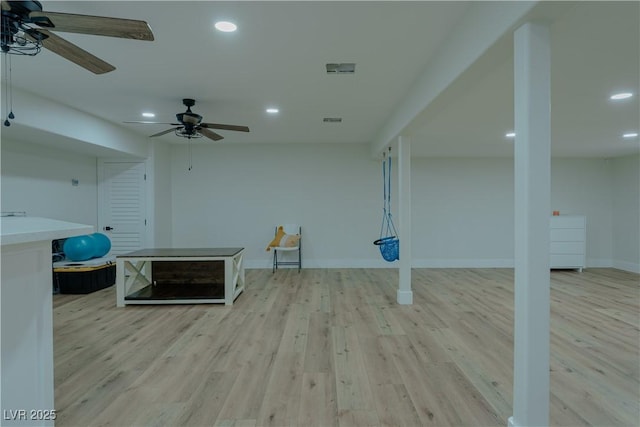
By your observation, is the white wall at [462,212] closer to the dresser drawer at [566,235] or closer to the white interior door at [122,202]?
the dresser drawer at [566,235]

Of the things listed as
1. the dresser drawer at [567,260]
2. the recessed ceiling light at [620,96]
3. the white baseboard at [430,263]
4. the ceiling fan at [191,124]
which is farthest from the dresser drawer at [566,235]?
the ceiling fan at [191,124]

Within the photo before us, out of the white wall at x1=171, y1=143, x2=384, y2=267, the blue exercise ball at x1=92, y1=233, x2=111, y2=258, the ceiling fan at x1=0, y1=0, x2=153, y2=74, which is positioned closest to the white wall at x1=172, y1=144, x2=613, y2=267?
the white wall at x1=171, y1=143, x2=384, y2=267

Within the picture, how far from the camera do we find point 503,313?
4023mm

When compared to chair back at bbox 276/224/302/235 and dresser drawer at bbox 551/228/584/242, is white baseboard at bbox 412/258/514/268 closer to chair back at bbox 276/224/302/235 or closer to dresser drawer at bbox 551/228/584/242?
dresser drawer at bbox 551/228/584/242

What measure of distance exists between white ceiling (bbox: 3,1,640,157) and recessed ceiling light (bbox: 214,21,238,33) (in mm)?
55

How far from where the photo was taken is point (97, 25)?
5.99ft

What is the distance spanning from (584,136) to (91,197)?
27.7 feet

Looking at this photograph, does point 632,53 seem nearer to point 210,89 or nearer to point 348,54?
point 348,54

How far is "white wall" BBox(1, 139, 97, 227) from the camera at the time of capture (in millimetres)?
4605

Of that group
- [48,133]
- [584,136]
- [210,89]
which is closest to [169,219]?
[48,133]

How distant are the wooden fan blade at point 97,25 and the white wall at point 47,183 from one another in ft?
12.6

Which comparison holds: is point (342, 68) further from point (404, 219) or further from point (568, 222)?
point (568, 222)

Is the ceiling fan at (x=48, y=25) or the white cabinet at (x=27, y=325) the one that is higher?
the ceiling fan at (x=48, y=25)

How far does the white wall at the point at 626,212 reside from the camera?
6824 mm
